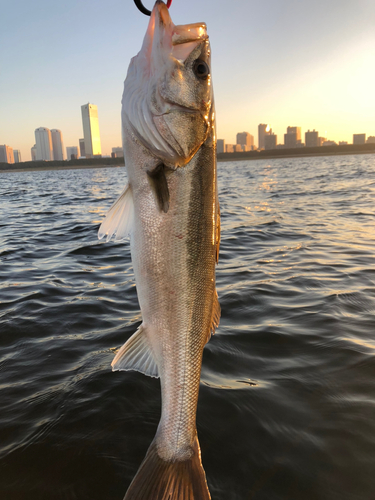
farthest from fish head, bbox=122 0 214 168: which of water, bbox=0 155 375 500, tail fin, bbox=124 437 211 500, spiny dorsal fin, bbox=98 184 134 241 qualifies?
water, bbox=0 155 375 500

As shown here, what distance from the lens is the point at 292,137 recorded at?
622 ft

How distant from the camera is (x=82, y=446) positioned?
3105 millimetres

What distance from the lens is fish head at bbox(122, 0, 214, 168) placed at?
215 cm

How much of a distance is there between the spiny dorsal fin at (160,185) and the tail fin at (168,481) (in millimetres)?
1459

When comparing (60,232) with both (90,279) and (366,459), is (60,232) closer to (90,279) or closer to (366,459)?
(90,279)

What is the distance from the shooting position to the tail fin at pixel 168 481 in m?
2.06

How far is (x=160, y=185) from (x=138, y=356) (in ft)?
3.53

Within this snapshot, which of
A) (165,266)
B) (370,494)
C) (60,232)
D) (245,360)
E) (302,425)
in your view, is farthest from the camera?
(60,232)

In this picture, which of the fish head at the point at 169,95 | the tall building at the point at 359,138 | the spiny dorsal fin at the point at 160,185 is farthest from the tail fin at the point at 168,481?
the tall building at the point at 359,138

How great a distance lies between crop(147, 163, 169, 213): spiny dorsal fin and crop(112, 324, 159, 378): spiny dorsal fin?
2.58ft

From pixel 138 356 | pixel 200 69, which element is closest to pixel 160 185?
pixel 200 69

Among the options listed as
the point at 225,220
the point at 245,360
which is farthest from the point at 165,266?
the point at 225,220

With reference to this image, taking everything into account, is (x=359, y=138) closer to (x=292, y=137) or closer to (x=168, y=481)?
(x=292, y=137)

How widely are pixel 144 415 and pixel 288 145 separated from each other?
195642 millimetres
